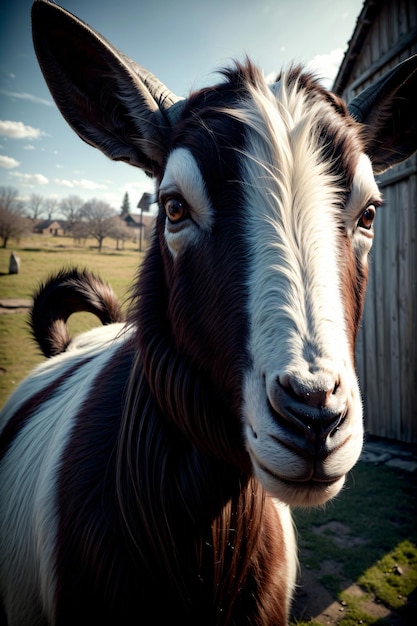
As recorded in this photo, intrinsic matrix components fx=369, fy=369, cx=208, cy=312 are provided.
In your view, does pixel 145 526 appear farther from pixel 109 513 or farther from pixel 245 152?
pixel 245 152

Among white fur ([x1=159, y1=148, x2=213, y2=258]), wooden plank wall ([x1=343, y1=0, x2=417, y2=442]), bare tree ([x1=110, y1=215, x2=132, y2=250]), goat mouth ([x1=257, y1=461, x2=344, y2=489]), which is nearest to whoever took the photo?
goat mouth ([x1=257, y1=461, x2=344, y2=489])

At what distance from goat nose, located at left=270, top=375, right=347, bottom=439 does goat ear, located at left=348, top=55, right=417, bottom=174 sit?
5.61 ft

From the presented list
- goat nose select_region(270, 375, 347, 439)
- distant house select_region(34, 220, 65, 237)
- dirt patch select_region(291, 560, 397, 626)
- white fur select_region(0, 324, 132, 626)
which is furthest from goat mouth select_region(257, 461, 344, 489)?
distant house select_region(34, 220, 65, 237)

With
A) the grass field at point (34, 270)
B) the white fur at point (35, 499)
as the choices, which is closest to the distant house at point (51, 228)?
the grass field at point (34, 270)

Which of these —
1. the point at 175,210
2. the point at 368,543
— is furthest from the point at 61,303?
the point at 368,543

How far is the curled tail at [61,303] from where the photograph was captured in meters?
4.02

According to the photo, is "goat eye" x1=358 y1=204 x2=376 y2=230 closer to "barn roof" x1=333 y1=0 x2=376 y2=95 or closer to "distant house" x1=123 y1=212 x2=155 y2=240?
"distant house" x1=123 y1=212 x2=155 y2=240

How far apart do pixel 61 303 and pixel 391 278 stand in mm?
5730

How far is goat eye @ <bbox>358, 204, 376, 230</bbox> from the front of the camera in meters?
1.80

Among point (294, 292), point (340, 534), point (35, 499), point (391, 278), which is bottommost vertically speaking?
point (340, 534)

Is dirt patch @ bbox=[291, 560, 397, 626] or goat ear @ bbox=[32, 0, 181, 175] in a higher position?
goat ear @ bbox=[32, 0, 181, 175]

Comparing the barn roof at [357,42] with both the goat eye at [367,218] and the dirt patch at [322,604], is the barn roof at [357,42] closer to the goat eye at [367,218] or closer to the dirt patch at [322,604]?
the goat eye at [367,218]

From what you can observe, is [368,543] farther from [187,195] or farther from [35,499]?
[187,195]

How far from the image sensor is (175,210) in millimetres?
1719
